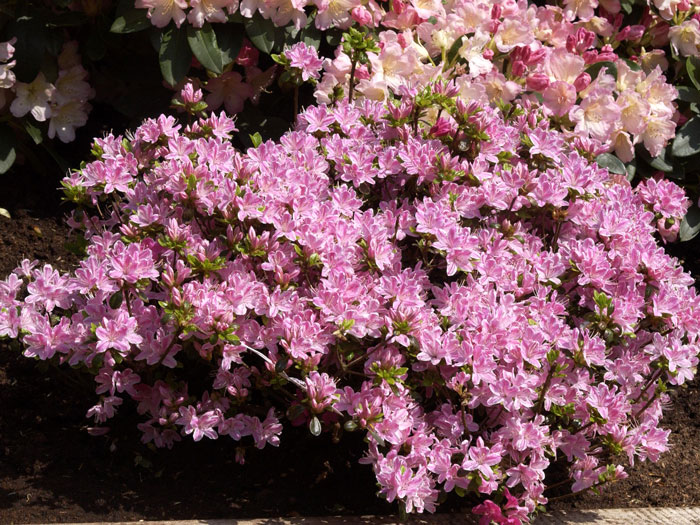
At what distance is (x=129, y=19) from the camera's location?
9.82 ft

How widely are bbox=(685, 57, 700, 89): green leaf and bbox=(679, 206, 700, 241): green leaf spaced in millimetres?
494

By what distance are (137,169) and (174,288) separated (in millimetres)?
581

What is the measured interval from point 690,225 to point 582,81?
2.74ft

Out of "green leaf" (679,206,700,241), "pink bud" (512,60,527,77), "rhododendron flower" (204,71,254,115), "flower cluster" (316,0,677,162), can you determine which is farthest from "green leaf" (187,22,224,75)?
"green leaf" (679,206,700,241)

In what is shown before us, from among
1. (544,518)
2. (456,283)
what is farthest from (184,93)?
(544,518)

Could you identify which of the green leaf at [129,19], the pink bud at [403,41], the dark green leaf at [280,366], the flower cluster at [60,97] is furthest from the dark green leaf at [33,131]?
the dark green leaf at [280,366]

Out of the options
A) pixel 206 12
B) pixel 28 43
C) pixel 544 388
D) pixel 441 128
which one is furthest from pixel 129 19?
pixel 544 388

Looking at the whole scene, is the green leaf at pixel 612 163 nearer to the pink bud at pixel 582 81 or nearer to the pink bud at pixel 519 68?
the pink bud at pixel 582 81

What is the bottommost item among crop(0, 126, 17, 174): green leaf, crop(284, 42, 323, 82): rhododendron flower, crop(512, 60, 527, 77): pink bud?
crop(0, 126, 17, 174): green leaf

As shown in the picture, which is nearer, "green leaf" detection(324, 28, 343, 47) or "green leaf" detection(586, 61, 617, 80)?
"green leaf" detection(324, 28, 343, 47)

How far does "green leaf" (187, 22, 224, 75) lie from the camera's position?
2957mm

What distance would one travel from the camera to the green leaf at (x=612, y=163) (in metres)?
3.25

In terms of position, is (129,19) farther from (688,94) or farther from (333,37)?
(688,94)

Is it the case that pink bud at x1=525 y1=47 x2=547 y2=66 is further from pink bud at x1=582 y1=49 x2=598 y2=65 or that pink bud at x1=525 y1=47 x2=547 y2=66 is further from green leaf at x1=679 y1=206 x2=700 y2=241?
green leaf at x1=679 y1=206 x2=700 y2=241
